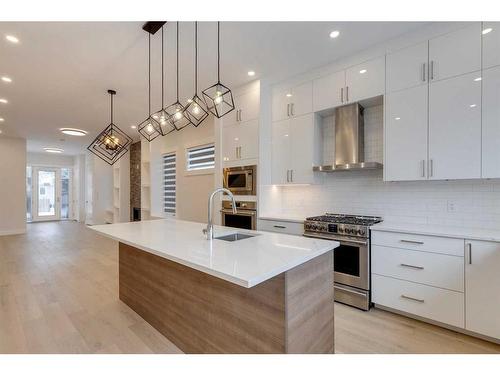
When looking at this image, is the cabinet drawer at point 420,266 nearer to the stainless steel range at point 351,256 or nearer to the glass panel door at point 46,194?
the stainless steel range at point 351,256

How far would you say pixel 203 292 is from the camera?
6.10 feet

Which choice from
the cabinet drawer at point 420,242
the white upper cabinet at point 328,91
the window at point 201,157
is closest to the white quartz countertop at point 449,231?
the cabinet drawer at point 420,242

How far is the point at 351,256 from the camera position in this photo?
107 inches

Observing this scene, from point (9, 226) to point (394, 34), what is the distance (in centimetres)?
1005

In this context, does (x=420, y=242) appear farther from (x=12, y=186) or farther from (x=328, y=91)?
(x=12, y=186)

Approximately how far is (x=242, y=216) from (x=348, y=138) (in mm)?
1806

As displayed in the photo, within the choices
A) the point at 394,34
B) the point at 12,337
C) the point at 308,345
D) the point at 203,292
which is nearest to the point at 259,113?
the point at 394,34

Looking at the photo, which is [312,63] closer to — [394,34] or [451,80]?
[394,34]

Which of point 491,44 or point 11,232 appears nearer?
point 491,44

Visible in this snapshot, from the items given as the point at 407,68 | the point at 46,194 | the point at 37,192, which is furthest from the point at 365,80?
the point at 46,194

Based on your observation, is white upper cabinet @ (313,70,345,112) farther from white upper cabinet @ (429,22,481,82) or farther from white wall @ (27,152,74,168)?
white wall @ (27,152,74,168)

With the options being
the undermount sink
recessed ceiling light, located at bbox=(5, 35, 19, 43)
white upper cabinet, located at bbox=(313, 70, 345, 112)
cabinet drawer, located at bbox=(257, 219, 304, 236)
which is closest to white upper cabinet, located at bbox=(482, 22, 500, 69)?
white upper cabinet, located at bbox=(313, 70, 345, 112)

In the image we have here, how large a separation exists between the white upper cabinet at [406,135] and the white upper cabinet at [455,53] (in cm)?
21

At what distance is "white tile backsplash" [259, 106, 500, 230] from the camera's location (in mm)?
2475
